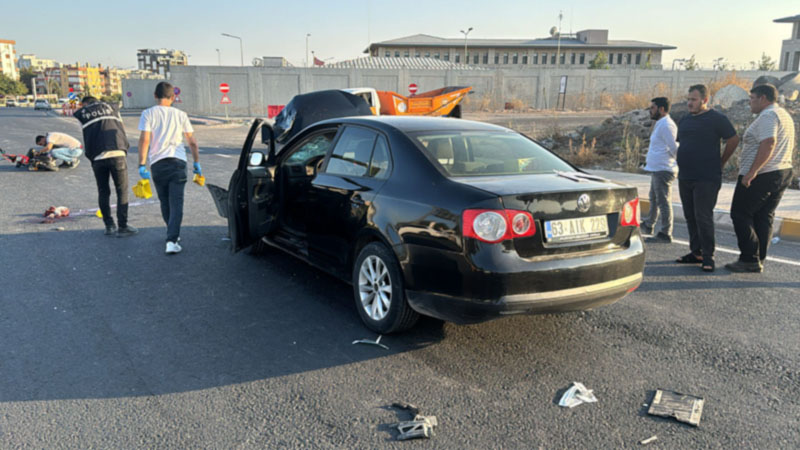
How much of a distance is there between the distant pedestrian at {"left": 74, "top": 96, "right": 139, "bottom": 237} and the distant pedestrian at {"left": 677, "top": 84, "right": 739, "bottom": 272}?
6.49 m

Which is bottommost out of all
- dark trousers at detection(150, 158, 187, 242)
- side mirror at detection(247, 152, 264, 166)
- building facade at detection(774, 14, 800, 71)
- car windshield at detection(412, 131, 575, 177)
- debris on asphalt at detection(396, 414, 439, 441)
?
debris on asphalt at detection(396, 414, 439, 441)

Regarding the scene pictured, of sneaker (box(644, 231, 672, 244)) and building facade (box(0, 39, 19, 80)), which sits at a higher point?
building facade (box(0, 39, 19, 80))

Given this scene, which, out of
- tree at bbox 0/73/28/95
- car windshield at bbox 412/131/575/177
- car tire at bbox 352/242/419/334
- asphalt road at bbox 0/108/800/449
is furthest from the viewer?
tree at bbox 0/73/28/95

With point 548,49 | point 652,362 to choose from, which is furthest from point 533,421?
point 548,49

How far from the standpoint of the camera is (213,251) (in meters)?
6.41

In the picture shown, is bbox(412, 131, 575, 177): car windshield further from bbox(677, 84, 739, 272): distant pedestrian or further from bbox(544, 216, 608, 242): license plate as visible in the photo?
bbox(677, 84, 739, 272): distant pedestrian

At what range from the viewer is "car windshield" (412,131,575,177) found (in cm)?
407

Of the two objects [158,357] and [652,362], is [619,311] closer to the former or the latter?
[652,362]

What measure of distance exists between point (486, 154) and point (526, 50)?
104348 millimetres

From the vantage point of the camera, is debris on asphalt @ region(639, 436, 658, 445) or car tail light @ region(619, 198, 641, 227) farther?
car tail light @ region(619, 198, 641, 227)

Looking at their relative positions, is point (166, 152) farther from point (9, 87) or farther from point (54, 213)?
point (9, 87)

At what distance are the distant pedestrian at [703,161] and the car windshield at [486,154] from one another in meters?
2.21

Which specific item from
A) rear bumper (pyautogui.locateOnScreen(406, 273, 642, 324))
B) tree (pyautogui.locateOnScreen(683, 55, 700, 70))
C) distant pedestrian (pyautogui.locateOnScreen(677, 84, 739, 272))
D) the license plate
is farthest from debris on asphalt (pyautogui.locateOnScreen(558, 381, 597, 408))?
tree (pyautogui.locateOnScreen(683, 55, 700, 70))

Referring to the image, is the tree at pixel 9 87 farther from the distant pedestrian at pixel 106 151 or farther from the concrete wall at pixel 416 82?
the distant pedestrian at pixel 106 151
